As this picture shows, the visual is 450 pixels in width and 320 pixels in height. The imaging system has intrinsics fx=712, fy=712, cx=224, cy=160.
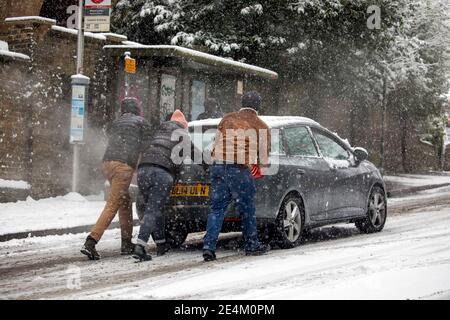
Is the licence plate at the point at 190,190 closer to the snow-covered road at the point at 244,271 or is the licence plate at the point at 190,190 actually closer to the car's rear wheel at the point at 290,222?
the snow-covered road at the point at 244,271

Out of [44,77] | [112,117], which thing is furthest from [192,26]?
[44,77]

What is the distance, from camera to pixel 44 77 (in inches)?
539

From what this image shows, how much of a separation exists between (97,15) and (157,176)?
6.24m

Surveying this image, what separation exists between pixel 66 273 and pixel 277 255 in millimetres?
2437

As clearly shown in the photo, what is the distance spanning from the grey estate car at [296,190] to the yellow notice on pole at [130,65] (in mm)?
5845

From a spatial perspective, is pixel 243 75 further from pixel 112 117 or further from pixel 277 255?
pixel 277 255

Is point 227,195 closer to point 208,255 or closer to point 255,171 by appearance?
point 255,171

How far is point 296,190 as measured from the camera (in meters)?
8.95

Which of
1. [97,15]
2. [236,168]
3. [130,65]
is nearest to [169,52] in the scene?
[130,65]

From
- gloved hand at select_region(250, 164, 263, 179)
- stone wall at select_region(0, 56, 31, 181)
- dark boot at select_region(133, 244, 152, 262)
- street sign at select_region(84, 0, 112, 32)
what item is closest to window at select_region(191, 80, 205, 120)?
street sign at select_region(84, 0, 112, 32)

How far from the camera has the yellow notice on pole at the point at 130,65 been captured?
1479 cm

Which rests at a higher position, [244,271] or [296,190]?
[296,190]

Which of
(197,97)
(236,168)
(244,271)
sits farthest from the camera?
(197,97)

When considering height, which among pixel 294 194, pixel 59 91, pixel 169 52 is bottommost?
pixel 294 194
